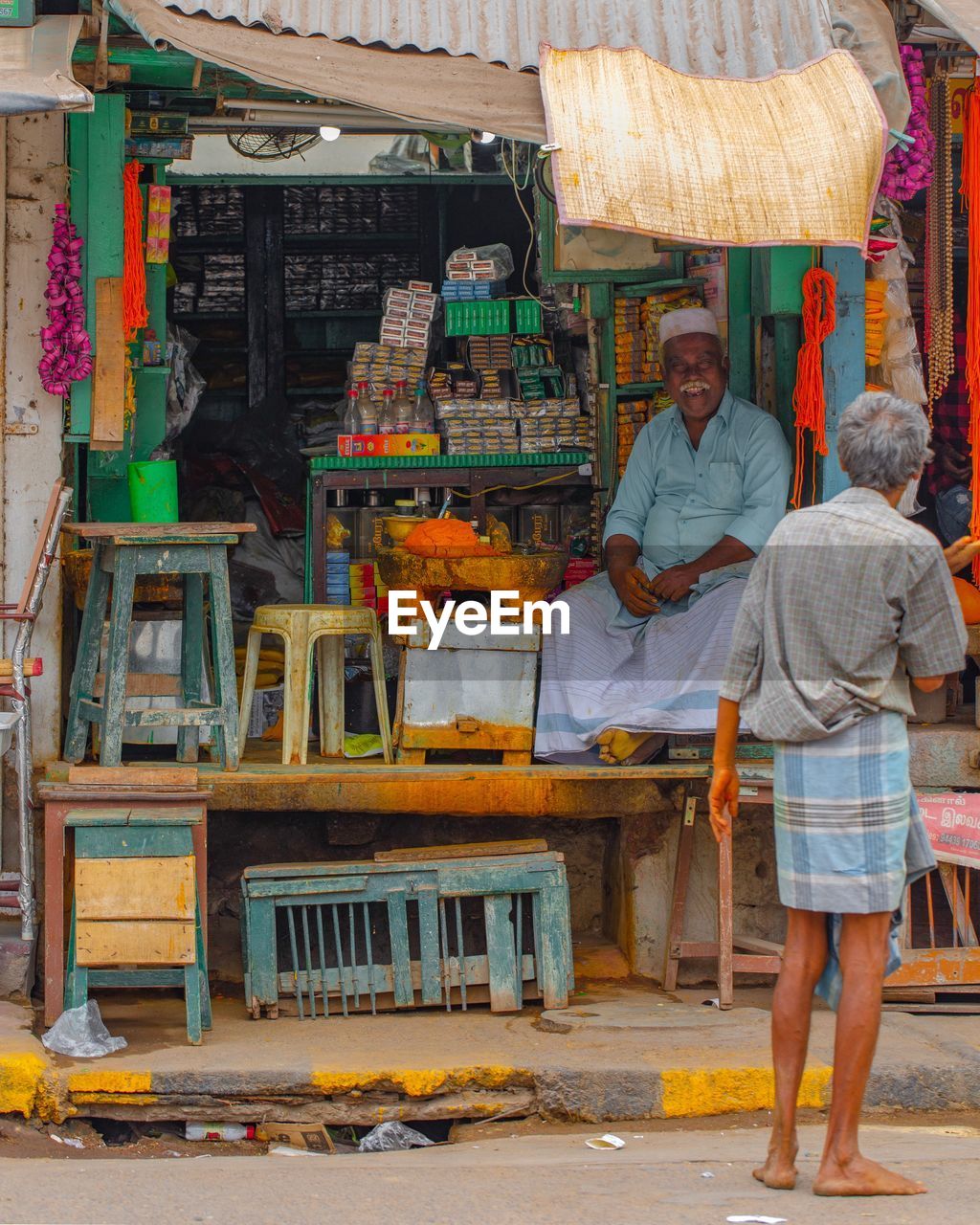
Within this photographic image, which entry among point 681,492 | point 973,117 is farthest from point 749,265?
point 973,117

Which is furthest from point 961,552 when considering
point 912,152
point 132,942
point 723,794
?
point 132,942

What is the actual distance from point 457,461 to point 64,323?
226 cm

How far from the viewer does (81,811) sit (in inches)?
194

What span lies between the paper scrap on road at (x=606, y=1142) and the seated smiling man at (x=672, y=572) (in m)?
1.48

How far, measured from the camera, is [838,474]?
18.7 feet

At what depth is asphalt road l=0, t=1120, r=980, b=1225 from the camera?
349 cm

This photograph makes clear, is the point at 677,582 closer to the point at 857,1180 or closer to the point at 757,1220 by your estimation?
the point at 857,1180

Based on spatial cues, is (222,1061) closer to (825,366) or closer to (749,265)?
(825,366)

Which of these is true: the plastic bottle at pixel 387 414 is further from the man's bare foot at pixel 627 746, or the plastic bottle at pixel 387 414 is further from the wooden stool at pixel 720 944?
the wooden stool at pixel 720 944

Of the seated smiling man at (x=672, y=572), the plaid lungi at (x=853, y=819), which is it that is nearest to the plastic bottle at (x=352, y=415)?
the seated smiling man at (x=672, y=572)

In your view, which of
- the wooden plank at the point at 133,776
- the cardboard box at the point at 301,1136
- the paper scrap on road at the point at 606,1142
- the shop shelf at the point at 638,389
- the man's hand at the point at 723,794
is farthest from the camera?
the shop shelf at the point at 638,389

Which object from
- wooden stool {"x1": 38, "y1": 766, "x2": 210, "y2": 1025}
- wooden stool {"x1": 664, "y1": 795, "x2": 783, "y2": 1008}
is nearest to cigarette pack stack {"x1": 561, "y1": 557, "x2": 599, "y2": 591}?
wooden stool {"x1": 664, "y1": 795, "x2": 783, "y2": 1008}

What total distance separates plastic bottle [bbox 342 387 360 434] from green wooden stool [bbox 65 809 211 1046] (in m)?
2.99

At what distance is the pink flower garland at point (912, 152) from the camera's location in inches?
201
